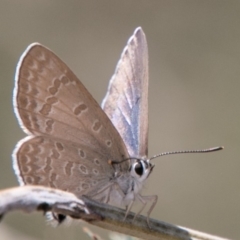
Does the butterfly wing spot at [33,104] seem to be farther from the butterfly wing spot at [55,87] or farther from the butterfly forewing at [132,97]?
the butterfly forewing at [132,97]

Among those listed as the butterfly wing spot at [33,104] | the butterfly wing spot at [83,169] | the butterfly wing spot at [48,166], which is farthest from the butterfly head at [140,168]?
the butterfly wing spot at [33,104]

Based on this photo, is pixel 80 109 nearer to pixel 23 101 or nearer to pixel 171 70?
pixel 23 101

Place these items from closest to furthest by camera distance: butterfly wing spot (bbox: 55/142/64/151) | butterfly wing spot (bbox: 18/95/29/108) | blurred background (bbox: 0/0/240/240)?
butterfly wing spot (bbox: 18/95/29/108)
butterfly wing spot (bbox: 55/142/64/151)
blurred background (bbox: 0/0/240/240)

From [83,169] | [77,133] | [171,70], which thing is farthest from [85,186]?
[171,70]

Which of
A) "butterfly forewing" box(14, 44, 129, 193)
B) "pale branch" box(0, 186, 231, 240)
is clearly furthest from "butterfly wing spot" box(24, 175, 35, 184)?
"pale branch" box(0, 186, 231, 240)

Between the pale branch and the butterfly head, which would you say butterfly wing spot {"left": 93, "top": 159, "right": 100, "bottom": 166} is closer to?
the butterfly head

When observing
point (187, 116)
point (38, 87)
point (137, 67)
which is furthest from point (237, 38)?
point (38, 87)

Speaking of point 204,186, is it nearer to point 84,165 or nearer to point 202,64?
point 202,64
